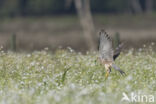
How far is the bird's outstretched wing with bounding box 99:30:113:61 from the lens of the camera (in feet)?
33.0

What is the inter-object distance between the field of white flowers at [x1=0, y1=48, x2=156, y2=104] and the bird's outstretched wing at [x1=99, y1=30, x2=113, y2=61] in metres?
0.46

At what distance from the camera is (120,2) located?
43812 mm

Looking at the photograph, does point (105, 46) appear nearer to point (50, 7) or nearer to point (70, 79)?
point (70, 79)

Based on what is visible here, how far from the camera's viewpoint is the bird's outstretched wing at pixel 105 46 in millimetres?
10062

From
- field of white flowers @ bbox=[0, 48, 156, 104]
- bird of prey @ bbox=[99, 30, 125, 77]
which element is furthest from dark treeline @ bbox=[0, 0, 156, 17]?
bird of prey @ bbox=[99, 30, 125, 77]

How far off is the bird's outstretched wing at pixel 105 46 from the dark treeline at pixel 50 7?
3134cm

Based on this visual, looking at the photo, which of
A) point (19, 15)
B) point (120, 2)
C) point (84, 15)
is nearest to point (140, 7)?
point (120, 2)

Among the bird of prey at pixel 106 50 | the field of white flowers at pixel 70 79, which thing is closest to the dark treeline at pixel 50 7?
the field of white flowers at pixel 70 79

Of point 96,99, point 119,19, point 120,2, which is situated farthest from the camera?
point 120,2

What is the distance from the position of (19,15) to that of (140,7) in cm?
1274

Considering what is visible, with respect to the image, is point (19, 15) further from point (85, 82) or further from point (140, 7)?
point (85, 82)

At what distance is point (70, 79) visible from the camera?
904 cm

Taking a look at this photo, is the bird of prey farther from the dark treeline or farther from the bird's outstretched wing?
the dark treeline

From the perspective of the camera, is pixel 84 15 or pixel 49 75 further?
pixel 84 15
